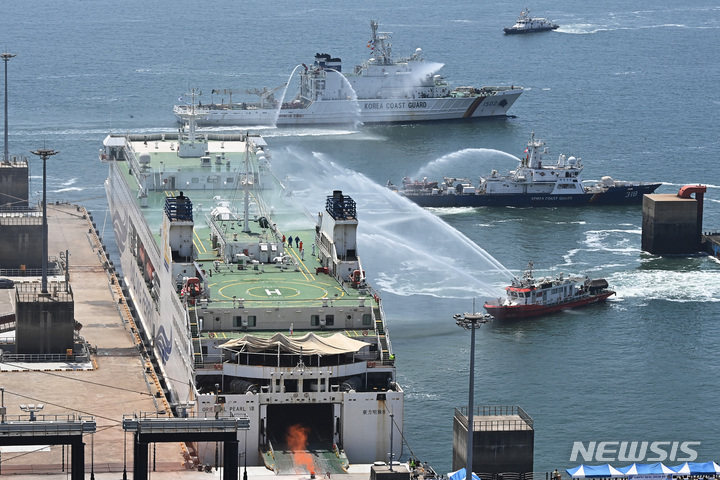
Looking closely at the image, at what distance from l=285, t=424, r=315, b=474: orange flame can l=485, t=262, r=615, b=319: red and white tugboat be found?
38311 millimetres

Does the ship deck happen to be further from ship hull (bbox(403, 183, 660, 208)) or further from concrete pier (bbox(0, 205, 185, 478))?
ship hull (bbox(403, 183, 660, 208))

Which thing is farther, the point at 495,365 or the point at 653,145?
the point at 653,145

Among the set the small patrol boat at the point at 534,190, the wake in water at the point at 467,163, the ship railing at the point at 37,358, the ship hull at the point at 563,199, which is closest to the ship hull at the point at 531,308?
the ship railing at the point at 37,358

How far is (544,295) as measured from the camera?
12062 cm

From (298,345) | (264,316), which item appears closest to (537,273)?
(264,316)

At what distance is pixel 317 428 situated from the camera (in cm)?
8269

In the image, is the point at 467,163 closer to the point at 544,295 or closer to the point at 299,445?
the point at 544,295

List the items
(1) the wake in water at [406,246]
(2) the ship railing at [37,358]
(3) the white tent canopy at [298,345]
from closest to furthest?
(3) the white tent canopy at [298,345]
(2) the ship railing at [37,358]
(1) the wake in water at [406,246]

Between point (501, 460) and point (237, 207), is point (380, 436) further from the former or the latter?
point (237, 207)

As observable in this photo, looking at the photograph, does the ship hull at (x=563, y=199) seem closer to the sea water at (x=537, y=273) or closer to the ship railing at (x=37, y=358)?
the sea water at (x=537, y=273)

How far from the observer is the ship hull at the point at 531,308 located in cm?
11838

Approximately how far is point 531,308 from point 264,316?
37.2m

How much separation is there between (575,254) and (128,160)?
40.6 meters

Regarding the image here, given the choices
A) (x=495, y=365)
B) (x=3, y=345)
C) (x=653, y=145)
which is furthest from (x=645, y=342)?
(x=653, y=145)
